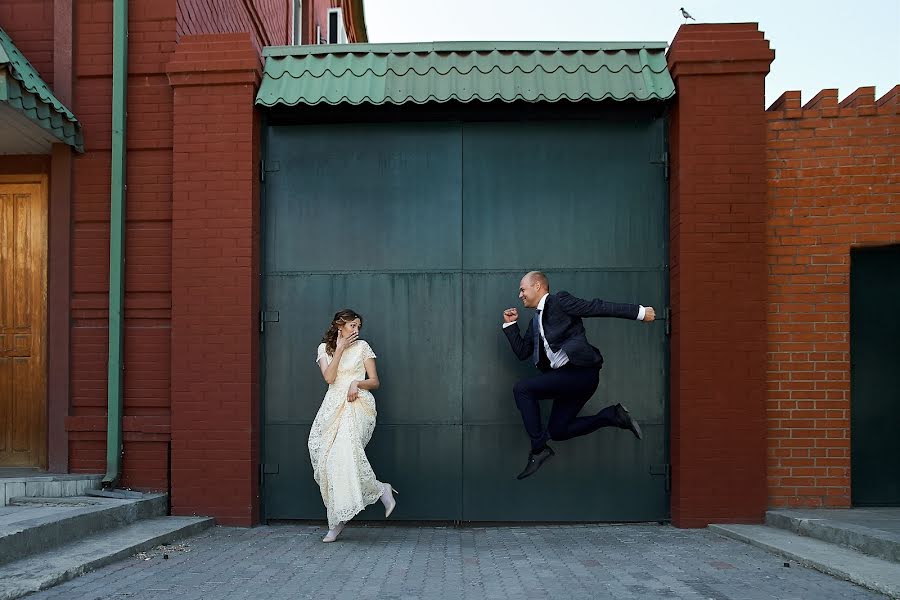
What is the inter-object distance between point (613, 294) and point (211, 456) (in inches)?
151

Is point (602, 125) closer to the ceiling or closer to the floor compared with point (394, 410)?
closer to the ceiling

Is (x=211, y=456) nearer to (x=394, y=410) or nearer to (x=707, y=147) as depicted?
(x=394, y=410)

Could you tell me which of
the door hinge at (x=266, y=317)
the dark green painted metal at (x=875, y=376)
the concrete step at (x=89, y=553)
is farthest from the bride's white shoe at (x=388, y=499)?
the dark green painted metal at (x=875, y=376)

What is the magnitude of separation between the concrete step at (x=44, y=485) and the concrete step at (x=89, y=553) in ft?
2.28

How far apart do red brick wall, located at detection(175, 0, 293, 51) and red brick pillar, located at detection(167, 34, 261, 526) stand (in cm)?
57

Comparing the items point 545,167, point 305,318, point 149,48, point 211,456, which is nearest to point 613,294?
point 545,167

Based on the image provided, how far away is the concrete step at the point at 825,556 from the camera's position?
5020mm

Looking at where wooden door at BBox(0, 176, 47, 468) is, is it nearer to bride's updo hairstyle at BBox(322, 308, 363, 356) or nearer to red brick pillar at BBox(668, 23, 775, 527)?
bride's updo hairstyle at BBox(322, 308, 363, 356)

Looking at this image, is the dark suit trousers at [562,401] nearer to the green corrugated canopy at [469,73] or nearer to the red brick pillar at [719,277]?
the red brick pillar at [719,277]

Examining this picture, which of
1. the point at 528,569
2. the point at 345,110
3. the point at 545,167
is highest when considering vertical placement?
the point at 345,110

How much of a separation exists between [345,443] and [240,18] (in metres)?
5.89

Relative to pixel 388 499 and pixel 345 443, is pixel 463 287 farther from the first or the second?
pixel 388 499

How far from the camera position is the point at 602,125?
7.77 metres

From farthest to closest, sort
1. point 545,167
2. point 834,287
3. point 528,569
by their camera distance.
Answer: point 545,167 < point 834,287 < point 528,569
